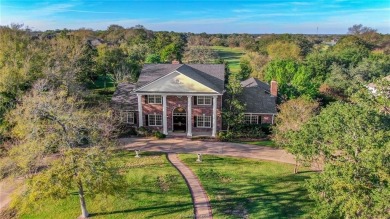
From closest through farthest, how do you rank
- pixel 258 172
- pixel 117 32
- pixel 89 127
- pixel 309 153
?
pixel 309 153 < pixel 89 127 < pixel 258 172 < pixel 117 32

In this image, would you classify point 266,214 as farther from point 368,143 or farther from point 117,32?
point 117,32

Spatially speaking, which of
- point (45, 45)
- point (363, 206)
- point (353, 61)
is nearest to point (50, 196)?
point (363, 206)

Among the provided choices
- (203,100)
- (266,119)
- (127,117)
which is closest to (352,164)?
(266,119)

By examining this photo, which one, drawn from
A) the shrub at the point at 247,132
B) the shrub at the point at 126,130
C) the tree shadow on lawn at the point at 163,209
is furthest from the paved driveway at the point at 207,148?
the tree shadow on lawn at the point at 163,209

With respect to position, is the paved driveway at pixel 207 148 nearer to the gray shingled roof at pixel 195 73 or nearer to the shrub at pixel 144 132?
the shrub at pixel 144 132

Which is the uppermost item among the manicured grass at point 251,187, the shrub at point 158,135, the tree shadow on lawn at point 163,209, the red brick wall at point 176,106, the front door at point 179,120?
the red brick wall at point 176,106

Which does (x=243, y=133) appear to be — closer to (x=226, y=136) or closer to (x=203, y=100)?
(x=226, y=136)
